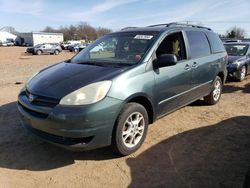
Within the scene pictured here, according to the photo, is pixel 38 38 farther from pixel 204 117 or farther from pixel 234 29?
pixel 204 117

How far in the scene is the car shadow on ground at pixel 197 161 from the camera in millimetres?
3500

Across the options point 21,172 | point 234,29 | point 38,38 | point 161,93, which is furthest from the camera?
point 38,38

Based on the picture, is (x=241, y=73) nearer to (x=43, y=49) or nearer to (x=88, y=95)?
(x=88, y=95)

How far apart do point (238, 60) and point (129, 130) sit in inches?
295

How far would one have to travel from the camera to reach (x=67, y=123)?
357cm

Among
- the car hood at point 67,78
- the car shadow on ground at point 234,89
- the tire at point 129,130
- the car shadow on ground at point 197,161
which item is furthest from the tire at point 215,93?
the car hood at point 67,78

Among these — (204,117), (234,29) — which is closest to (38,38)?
(234,29)

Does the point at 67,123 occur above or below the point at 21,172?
above

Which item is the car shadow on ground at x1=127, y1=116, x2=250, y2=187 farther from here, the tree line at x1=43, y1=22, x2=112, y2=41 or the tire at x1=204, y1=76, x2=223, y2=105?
the tree line at x1=43, y1=22, x2=112, y2=41

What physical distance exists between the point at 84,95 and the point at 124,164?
1.09 m

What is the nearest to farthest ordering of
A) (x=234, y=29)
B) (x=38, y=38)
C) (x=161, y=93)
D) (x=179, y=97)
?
(x=161, y=93), (x=179, y=97), (x=234, y=29), (x=38, y=38)

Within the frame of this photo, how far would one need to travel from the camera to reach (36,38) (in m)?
75.9

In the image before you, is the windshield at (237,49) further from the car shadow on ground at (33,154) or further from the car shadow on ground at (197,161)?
the car shadow on ground at (33,154)

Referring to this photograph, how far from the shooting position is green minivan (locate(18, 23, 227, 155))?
3.64 meters
